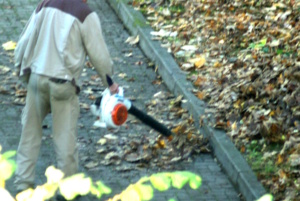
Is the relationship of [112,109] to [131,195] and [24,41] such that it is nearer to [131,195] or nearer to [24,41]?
[24,41]

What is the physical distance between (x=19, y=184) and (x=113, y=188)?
36.6 inches

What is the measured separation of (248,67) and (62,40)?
11.1 ft

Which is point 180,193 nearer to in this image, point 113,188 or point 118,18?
point 113,188

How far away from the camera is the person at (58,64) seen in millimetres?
5941

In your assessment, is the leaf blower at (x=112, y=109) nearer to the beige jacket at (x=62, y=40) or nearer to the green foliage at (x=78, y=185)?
the beige jacket at (x=62, y=40)

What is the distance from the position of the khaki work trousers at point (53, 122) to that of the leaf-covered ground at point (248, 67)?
1814mm

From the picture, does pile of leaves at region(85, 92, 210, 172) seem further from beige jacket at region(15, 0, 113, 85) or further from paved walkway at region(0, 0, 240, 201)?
beige jacket at region(15, 0, 113, 85)

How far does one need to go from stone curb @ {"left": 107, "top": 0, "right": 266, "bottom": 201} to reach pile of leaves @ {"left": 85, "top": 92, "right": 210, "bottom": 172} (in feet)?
0.52

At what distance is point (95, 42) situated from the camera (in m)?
6.02

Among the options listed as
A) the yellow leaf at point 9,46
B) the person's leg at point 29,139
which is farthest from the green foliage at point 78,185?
the yellow leaf at point 9,46

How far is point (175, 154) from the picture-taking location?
750 cm

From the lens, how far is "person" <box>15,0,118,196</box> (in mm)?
5941

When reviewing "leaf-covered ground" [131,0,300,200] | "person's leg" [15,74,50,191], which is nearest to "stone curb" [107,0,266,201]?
"leaf-covered ground" [131,0,300,200]

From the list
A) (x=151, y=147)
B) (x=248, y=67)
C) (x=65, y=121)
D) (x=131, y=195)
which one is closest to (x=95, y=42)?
(x=65, y=121)
